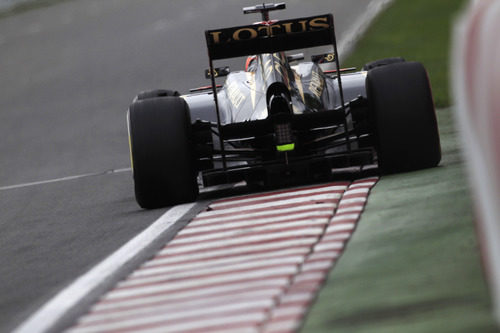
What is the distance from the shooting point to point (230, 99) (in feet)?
34.2

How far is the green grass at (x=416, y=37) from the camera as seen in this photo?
20141 mm

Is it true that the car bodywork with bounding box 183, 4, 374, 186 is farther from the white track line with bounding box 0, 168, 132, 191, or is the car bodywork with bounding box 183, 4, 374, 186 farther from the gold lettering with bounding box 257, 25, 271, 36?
the white track line with bounding box 0, 168, 132, 191

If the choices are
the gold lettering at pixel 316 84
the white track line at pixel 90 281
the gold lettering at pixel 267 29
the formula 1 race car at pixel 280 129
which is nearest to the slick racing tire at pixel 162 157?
Answer: the formula 1 race car at pixel 280 129

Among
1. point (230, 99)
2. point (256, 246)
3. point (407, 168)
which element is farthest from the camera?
point (230, 99)

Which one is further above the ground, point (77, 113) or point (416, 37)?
point (416, 37)

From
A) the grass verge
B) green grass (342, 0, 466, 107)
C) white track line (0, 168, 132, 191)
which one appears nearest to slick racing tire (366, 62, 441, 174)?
the grass verge

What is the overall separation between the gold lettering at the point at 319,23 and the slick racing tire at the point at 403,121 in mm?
621

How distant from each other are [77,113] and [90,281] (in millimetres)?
14989

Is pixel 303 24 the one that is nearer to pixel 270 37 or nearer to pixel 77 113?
pixel 270 37

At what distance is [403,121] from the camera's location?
31.1 ft

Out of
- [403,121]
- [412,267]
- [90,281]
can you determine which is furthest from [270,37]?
[412,267]

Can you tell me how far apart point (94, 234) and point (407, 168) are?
8.62 feet

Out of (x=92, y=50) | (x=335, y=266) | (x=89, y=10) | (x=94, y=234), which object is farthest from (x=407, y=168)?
(x=89, y=10)

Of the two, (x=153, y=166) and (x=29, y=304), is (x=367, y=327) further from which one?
(x=153, y=166)
